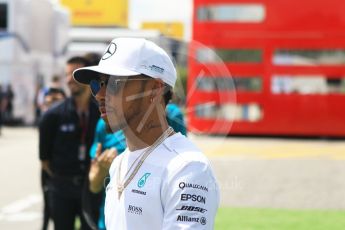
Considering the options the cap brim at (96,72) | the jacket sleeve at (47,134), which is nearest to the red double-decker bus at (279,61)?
the jacket sleeve at (47,134)

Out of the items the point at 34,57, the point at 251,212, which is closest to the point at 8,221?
the point at 251,212

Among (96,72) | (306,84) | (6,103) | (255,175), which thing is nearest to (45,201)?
(96,72)

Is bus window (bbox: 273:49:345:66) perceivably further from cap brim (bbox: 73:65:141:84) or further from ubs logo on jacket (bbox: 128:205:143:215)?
ubs logo on jacket (bbox: 128:205:143:215)

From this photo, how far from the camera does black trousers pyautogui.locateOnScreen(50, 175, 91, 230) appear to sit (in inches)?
215

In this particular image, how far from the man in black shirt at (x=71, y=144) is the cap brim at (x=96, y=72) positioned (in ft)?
10.2

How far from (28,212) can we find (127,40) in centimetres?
826

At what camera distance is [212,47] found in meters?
24.8

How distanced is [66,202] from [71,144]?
42 centimetres

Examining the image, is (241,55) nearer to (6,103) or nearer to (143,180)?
(6,103)

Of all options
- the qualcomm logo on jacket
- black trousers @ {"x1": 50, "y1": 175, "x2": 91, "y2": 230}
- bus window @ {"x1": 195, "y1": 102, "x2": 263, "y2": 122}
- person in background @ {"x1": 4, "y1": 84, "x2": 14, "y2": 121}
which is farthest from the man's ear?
person in background @ {"x1": 4, "y1": 84, "x2": 14, "y2": 121}

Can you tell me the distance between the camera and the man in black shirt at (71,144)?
5504mm

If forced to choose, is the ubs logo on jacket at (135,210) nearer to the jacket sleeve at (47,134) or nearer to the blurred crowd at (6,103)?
the jacket sleeve at (47,134)

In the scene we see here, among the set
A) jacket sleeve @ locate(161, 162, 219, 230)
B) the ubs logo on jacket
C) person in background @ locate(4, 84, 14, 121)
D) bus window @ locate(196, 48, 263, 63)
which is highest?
jacket sleeve @ locate(161, 162, 219, 230)

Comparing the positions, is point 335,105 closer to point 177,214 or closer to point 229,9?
point 229,9
